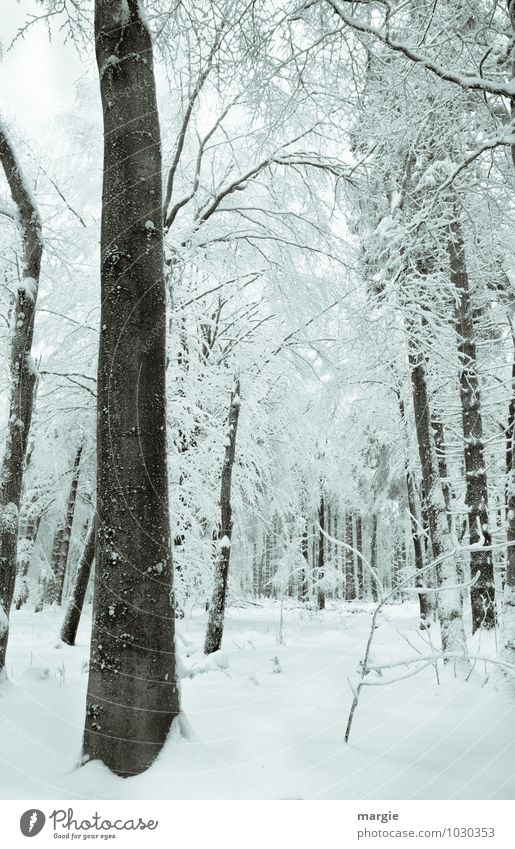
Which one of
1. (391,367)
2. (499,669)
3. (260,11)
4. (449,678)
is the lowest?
(449,678)

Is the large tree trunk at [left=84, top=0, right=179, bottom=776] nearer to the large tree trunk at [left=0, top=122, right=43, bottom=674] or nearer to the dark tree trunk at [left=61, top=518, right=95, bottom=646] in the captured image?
the large tree trunk at [left=0, top=122, right=43, bottom=674]

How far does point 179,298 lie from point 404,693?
5171 mm

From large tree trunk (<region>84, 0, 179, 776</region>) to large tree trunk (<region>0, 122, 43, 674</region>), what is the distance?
2169 mm

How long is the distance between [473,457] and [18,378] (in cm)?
458

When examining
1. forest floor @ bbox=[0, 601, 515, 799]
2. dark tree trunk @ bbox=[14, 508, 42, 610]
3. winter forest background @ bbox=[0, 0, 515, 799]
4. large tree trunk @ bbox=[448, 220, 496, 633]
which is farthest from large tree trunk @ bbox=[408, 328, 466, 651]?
dark tree trunk @ bbox=[14, 508, 42, 610]

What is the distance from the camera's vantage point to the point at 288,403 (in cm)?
969

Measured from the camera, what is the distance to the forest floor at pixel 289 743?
6.20ft

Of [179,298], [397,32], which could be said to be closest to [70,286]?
[179,298]

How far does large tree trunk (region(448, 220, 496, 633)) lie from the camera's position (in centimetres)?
517

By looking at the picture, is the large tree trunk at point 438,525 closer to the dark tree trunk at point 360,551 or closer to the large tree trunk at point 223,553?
the large tree trunk at point 223,553

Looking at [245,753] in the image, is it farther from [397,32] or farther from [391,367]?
[391,367]

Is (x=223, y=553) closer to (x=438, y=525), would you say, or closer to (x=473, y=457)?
(x=438, y=525)

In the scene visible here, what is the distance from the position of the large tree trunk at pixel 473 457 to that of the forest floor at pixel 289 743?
5.28ft

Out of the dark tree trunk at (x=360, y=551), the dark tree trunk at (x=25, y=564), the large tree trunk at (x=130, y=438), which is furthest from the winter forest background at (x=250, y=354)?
the dark tree trunk at (x=360, y=551)
